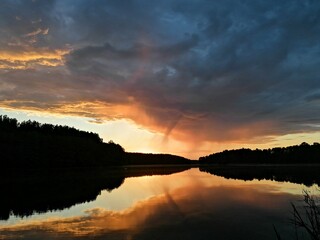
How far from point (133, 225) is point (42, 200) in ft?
51.2

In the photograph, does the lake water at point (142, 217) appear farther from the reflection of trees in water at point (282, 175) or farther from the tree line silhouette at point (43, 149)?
the tree line silhouette at point (43, 149)

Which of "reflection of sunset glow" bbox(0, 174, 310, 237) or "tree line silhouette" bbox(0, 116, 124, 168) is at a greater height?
"tree line silhouette" bbox(0, 116, 124, 168)

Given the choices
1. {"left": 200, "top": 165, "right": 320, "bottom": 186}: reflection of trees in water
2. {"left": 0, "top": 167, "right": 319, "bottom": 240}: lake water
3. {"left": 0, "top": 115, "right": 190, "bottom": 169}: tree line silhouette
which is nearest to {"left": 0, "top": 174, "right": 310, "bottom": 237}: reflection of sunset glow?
{"left": 0, "top": 167, "right": 319, "bottom": 240}: lake water

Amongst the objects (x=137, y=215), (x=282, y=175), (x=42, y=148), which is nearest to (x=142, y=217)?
(x=137, y=215)

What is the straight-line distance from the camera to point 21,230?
19578 mm

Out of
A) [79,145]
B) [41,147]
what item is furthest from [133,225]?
[79,145]

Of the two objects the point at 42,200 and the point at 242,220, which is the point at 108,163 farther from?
the point at 242,220

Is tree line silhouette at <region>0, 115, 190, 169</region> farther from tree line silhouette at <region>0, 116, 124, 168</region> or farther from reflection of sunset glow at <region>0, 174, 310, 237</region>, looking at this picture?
reflection of sunset glow at <region>0, 174, 310, 237</region>

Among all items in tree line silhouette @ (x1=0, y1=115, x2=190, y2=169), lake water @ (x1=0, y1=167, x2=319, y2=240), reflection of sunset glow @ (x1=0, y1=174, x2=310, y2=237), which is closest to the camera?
lake water @ (x1=0, y1=167, x2=319, y2=240)

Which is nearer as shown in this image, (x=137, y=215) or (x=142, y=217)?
(x=142, y=217)

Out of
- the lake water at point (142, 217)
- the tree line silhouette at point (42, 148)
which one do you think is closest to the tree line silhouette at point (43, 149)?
the tree line silhouette at point (42, 148)

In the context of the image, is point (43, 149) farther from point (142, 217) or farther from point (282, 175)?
point (142, 217)

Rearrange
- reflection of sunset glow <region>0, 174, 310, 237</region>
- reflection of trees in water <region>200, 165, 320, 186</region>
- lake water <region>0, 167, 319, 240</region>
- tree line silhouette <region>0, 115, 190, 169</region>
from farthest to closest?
tree line silhouette <region>0, 115, 190, 169</region> → reflection of trees in water <region>200, 165, 320, 186</region> → reflection of sunset glow <region>0, 174, 310, 237</region> → lake water <region>0, 167, 319, 240</region>

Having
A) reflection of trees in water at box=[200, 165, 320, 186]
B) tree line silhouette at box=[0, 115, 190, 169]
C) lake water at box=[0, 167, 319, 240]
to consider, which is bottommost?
lake water at box=[0, 167, 319, 240]
